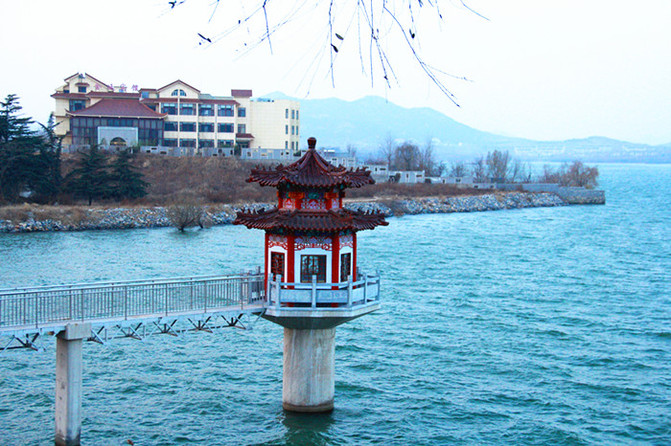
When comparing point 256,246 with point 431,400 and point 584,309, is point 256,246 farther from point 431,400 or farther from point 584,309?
point 431,400

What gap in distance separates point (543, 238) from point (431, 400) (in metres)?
45.5

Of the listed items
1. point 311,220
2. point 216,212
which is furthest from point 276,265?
point 216,212

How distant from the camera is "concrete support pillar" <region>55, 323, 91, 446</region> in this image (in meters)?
18.9

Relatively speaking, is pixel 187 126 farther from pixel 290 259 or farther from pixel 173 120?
pixel 290 259

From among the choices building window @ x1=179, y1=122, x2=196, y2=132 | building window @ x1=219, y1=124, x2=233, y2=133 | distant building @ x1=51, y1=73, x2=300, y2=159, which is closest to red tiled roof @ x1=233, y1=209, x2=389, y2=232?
distant building @ x1=51, y1=73, x2=300, y2=159

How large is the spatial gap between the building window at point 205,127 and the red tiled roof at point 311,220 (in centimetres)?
7650

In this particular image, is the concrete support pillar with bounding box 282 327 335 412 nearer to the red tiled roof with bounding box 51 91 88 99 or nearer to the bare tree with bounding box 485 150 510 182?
the red tiled roof with bounding box 51 91 88 99

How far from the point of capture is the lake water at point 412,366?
22.3 meters

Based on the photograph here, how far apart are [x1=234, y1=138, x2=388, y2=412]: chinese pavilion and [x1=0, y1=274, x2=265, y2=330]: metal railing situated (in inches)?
36.4

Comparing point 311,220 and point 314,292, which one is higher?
point 311,220

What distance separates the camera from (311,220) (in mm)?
20953

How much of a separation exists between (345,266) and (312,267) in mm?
1094

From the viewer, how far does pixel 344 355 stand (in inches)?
1174

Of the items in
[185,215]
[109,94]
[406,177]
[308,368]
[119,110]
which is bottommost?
[308,368]
